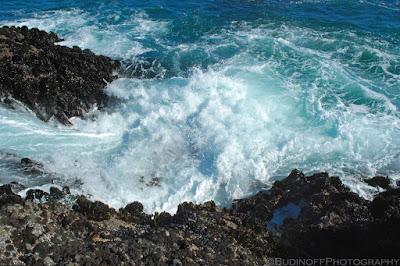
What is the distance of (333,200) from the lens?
19.8 m

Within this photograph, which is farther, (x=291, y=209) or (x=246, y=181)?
(x=246, y=181)

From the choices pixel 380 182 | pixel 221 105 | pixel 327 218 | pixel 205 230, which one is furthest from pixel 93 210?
pixel 221 105

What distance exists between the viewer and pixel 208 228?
16578 mm

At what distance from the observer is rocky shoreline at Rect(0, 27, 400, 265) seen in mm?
13820

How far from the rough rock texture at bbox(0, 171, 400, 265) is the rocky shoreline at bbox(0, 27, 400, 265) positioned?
0.11ft

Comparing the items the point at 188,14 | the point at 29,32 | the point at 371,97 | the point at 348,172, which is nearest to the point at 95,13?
the point at 188,14

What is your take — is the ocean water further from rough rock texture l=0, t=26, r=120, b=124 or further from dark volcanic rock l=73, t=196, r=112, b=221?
dark volcanic rock l=73, t=196, r=112, b=221

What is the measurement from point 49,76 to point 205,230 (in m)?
16.5

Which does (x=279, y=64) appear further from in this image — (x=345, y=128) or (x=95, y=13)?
(x=95, y=13)

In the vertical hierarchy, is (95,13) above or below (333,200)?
above

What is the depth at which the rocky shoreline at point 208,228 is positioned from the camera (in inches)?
544

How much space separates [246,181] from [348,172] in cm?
524

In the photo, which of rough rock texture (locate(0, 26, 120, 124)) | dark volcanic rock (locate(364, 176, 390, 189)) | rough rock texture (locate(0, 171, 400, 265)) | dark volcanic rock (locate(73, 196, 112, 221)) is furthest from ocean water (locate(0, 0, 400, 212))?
dark volcanic rock (locate(73, 196, 112, 221))

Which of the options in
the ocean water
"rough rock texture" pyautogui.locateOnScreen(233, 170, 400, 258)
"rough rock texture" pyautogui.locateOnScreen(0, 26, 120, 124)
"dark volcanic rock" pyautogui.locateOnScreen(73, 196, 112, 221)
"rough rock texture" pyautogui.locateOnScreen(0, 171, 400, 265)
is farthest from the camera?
"rough rock texture" pyautogui.locateOnScreen(0, 26, 120, 124)
